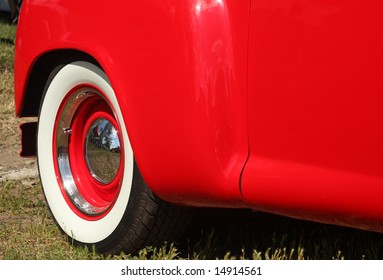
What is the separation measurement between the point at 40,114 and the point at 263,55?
4.22 ft

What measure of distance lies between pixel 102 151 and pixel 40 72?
1.48 feet

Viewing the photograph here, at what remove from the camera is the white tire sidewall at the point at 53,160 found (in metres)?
3.19

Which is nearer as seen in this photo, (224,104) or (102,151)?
(224,104)

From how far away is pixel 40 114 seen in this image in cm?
361

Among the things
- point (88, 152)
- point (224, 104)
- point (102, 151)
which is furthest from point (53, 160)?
point (224, 104)

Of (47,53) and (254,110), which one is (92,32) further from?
(254,110)

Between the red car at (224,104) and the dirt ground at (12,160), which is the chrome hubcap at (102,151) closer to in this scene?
the red car at (224,104)

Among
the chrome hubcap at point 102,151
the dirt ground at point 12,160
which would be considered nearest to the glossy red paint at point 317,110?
the chrome hubcap at point 102,151

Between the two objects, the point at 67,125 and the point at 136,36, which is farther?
the point at 67,125

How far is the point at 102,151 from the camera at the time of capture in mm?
3420

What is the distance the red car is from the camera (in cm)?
245

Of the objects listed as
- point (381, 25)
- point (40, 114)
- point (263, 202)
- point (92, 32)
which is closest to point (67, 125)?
point (40, 114)

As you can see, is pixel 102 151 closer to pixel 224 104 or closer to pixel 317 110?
pixel 224 104

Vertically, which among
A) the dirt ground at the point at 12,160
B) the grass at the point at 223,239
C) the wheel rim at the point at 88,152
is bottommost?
the grass at the point at 223,239
